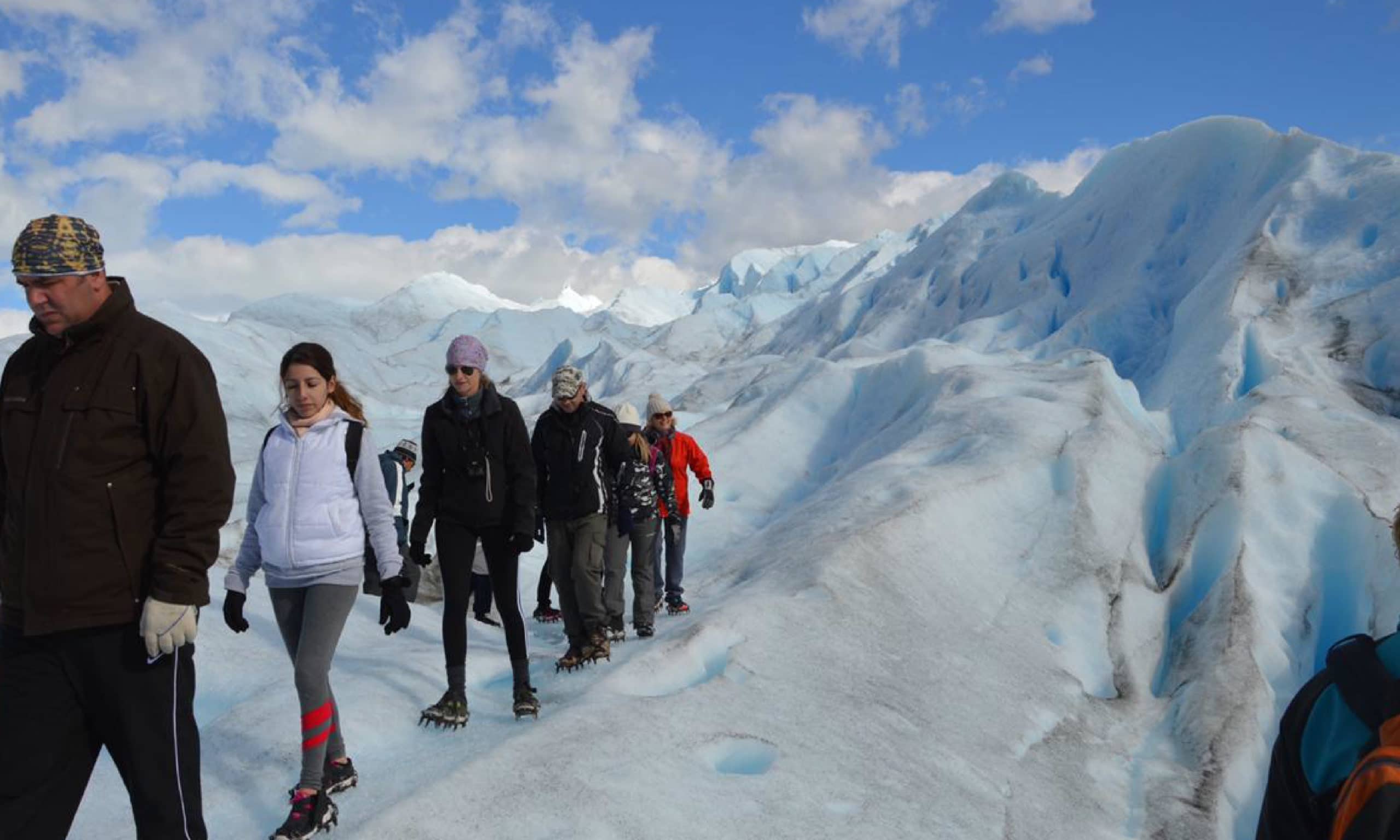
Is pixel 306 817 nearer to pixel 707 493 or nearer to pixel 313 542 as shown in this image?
pixel 313 542

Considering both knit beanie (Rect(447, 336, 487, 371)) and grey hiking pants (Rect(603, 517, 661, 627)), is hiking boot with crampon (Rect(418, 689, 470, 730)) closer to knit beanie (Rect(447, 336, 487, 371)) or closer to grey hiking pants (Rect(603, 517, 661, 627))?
knit beanie (Rect(447, 336, 487, 371))

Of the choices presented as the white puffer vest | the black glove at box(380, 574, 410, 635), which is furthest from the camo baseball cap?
the black glove at box(380, 574, 410, 635)

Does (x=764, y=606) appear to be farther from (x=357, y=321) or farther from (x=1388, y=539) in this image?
(x=357, y=321)

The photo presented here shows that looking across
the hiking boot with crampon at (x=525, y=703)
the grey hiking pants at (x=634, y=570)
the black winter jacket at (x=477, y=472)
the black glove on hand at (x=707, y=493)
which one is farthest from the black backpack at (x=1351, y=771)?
the black glove on hand at (x=707, y=493)

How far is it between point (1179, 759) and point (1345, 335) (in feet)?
50.3

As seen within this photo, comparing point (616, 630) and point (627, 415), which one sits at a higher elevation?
point (627, 415)

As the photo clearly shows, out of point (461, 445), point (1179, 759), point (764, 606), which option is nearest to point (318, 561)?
point (461, 445)

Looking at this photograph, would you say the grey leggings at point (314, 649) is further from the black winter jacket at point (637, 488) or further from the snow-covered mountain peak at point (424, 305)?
the snow-covered mountain peak at point (424, 305)

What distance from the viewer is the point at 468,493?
197 inches

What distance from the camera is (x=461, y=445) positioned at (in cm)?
505

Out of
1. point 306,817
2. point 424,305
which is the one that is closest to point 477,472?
point 306,817

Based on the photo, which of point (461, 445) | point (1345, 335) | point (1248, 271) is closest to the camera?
point (461, 445)

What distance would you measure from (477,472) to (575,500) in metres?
1.25

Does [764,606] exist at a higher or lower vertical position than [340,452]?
lower
